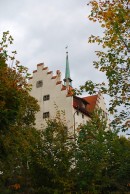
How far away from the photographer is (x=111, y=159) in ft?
92.0

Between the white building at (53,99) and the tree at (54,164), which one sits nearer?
the tree at (54,164)

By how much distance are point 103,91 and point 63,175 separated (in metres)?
8.31

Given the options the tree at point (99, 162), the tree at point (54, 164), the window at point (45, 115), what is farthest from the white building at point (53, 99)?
the tree at point (54, 164)

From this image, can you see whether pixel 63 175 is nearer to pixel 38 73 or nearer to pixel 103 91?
pixel 103 91

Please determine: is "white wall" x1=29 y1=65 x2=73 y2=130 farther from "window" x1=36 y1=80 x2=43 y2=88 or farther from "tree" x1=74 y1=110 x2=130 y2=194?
"tree" x1=74 y1=110 x2=130 y2=194

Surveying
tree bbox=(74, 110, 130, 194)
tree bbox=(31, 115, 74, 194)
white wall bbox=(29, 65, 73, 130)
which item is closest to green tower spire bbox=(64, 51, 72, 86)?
white wall bbox=(29, 65, 73, 130)

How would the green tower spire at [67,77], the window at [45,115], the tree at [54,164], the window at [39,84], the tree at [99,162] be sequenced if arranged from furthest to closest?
the green tower spire at [67,77]
the window at [39,84]
the window at [45,115]
the tree at [99,162]
the tree at [54,164]

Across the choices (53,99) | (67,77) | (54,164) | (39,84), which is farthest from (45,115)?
(54,164)

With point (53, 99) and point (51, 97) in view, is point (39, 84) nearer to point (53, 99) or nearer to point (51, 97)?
point (51, 97)

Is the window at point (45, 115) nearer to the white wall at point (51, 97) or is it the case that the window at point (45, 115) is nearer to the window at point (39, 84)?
the white wall at point (51, 97)

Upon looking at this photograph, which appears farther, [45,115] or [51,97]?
[51,97]

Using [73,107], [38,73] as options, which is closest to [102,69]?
[73,107]

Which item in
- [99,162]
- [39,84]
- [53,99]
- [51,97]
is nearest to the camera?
[99,162]

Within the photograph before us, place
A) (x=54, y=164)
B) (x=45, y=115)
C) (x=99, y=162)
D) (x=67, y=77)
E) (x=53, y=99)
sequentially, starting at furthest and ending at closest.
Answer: (x=67, y=77)
(x=53, y=99)
(x=45, y=115)
(x=99, y=162)
(x=54, y=164)
